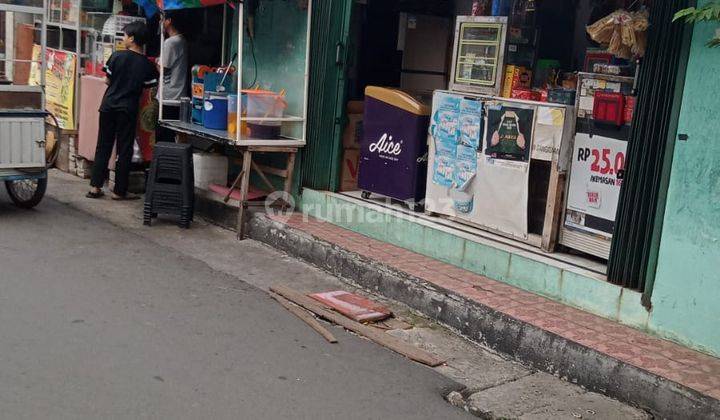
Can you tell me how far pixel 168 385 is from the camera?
437 cm

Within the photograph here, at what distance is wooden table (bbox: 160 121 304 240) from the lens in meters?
7.81

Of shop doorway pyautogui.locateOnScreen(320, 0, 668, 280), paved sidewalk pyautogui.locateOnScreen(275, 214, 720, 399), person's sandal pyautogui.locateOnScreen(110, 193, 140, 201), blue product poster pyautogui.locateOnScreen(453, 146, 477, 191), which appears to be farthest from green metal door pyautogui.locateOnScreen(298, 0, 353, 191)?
person's sandal pyautogui.locateOnScreen(110, 193, 140, 201)

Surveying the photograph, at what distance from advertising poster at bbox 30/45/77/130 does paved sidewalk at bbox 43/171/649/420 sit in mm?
2346

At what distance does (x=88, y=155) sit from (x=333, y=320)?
585 centimetres

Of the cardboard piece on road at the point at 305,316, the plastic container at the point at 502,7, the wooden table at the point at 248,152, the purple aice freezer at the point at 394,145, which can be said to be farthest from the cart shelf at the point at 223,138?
the plastic container at the point at 502,7

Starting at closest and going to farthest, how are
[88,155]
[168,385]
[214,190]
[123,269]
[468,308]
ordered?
[168,385]
[468,308]
[123,269]
[214,190]
[88,155]

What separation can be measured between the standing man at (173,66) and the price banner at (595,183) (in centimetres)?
511

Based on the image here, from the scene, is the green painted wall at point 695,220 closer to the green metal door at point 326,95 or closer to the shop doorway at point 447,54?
the shop doorway at point 447,54

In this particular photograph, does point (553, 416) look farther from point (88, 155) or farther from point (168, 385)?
point (88, 155)

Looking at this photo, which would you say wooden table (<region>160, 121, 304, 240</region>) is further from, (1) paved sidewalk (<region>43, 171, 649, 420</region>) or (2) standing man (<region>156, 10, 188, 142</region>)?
(2) standing man (<region>156, 10, 188, 142</region>)

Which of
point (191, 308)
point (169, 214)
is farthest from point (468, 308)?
point (169, 214)

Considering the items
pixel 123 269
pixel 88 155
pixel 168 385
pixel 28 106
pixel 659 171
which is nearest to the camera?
pixel 168 385

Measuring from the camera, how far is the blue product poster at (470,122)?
6.78 meters

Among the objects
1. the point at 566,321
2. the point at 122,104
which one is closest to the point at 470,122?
the point at 566,321
